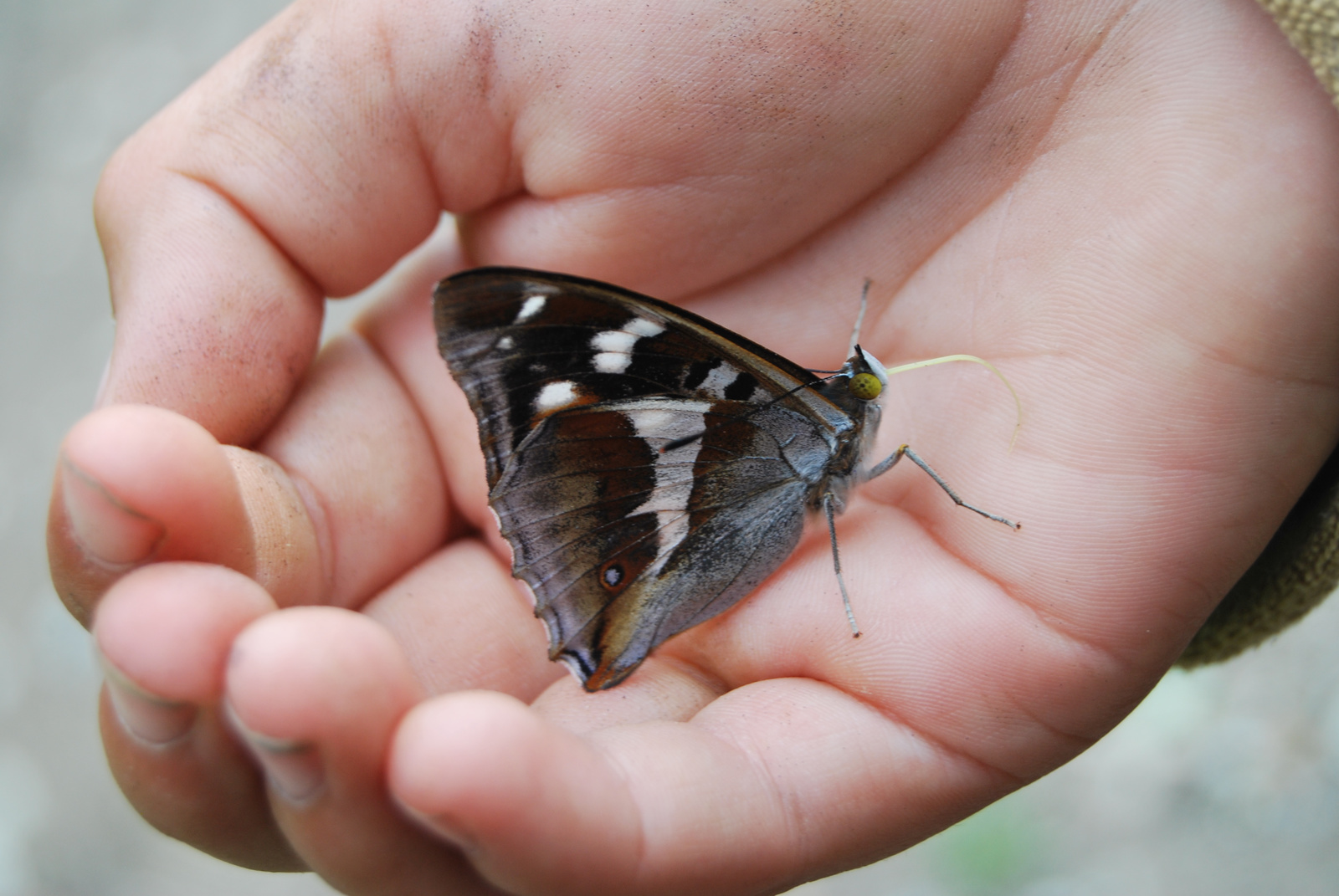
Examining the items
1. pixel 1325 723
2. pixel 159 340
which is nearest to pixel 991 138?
pixel 159 340

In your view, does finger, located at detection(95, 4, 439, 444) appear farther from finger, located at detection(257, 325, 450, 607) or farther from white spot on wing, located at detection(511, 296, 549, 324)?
white spot on wing, located at detection(511, 296, 549, 324)

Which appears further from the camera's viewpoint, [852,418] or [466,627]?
[466,627]

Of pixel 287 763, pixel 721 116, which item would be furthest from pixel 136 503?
pixel 721 116

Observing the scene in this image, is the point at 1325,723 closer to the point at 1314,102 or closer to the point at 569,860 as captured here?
the point at 1314,102

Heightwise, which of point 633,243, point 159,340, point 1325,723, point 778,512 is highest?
point 633,243

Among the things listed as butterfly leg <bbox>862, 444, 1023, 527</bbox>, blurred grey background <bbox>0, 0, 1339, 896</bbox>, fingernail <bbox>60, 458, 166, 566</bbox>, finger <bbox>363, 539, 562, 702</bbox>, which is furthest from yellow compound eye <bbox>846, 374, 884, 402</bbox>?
blurred grey background <bbox>0, 0, 1339, 896</bbox>

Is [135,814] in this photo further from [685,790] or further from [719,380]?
[719,380]

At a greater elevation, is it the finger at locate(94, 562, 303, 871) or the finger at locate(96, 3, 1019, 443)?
the finger at locate(96, 3, 1019, 443)
